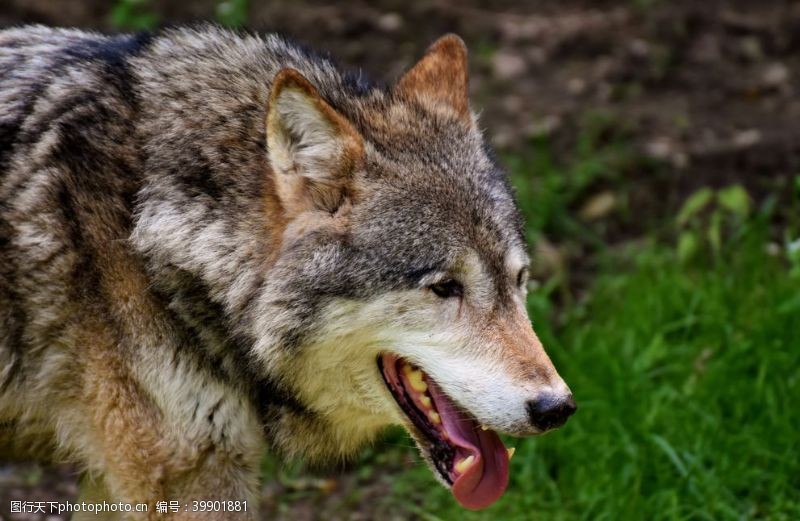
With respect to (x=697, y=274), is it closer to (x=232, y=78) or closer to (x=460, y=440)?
(x=460, y=440)

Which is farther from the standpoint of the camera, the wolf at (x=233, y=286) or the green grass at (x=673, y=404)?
the green grass at (x=673, y=404)

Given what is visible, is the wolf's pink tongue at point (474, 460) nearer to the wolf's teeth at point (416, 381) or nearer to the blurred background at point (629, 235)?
the wolf's teeth at point (416, 381)

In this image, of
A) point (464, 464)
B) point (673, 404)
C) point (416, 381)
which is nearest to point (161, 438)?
point (416, 381)

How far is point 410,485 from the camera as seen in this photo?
202 inches

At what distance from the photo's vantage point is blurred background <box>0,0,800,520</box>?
484 cm

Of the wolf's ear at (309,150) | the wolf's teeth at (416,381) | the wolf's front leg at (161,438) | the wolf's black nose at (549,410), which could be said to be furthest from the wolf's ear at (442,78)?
the wolf's front leg at (161,438)

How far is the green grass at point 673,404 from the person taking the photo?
4668mm

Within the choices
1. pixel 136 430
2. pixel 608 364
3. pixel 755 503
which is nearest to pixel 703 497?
pixel 755 503

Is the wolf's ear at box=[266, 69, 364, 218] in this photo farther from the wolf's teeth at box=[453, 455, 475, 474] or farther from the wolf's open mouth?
the wolf's teeth at box=[453, 455, 475, 474]

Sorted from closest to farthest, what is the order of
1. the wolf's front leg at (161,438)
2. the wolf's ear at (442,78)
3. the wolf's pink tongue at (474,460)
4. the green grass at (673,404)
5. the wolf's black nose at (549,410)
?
the wolf's black nose at (549,410) < the wolf's front leg at (161,438) < the wolf's pink tongue at (474,460) < the wolf's ear at (442,78) < the green grass at (673,404)

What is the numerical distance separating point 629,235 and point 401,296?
10.9 feet

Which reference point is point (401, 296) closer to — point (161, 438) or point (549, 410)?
point (549, 410)

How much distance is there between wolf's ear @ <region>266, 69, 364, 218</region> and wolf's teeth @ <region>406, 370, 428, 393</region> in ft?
2.05

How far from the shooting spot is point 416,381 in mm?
3678
